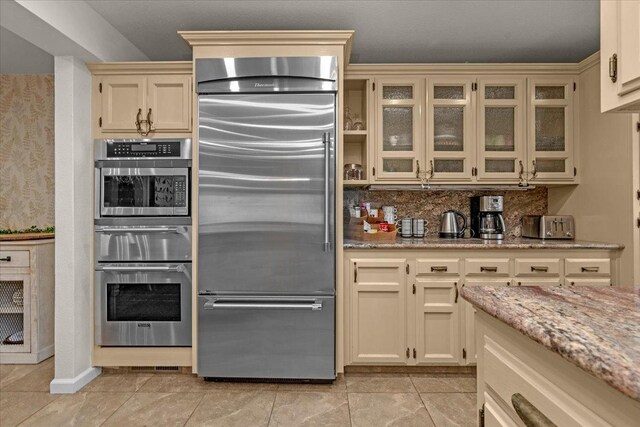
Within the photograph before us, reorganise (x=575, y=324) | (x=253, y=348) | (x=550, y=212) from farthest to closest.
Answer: (x=550, y=212) < (x=253, y=348) < (x=575, y=324)

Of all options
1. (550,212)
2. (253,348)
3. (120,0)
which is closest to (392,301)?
(253,348)

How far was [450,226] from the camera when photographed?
3266mm

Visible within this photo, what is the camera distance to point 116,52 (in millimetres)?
2926

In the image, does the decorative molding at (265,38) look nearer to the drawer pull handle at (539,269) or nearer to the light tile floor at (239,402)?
the drawer pull handle at (539,269)

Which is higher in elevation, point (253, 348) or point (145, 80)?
point (145, 80)

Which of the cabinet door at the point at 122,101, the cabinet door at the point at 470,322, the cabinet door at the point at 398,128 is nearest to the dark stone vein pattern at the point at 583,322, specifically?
the cabinet door at the point at 470,322

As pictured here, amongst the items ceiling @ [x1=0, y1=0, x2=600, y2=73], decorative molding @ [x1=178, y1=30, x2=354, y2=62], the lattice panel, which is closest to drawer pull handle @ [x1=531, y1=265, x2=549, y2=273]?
ceiling @ [x1=0, y1=0, x2=600, y2=73]

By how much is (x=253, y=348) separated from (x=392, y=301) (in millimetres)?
1033

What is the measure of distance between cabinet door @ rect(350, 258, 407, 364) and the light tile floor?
7.8 inches

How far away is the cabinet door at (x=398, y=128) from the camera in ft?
10.1

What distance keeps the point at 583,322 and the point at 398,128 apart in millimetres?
2505

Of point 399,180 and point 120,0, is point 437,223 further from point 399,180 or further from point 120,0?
point 120,0

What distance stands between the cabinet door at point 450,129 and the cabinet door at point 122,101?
2.23 m

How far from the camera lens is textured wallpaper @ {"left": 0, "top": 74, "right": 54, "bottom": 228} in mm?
3676
